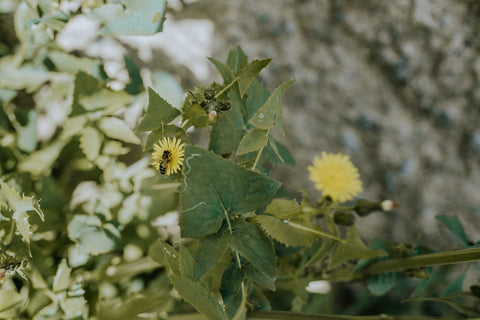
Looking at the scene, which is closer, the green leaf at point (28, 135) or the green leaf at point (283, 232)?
the green leaf at point (283, 232)

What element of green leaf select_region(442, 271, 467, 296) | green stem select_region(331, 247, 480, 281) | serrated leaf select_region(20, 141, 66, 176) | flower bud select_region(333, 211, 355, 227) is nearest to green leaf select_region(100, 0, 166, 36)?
serrated leaf select_region(20, 141, 66, 176)

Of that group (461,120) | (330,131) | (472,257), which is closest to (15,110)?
(330,131)

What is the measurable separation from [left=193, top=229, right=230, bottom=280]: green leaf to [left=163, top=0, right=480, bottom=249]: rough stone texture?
0.44 metres

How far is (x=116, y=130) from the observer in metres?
0.58

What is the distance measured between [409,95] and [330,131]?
18cm

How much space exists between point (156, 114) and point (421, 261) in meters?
0.38

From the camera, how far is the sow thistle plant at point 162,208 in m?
0.39

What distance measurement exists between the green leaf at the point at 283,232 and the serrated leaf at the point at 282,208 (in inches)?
0.5

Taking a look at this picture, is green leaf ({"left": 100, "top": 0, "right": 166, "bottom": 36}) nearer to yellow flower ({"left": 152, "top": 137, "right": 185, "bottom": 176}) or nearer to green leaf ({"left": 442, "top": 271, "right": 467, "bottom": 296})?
yellow flower ({"left": 152, "top": 137, "right": 185, "bottom": 176})

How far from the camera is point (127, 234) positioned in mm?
627

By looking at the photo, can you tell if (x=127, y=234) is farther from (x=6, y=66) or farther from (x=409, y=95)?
(x=409, y=95)

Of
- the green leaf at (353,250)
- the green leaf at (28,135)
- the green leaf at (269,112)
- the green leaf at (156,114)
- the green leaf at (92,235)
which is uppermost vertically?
the green leaf at (269,112)

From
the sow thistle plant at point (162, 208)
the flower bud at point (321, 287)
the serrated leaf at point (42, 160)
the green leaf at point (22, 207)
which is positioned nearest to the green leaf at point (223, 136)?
the sow thistle plant at point (162, 208)

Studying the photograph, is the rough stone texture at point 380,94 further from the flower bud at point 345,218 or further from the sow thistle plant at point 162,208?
the flower bud at point 345,218
